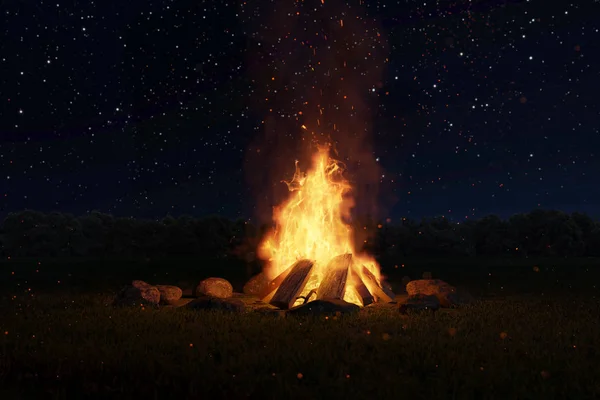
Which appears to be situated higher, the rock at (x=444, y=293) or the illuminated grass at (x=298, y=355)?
the rock at (x=444, y=293)

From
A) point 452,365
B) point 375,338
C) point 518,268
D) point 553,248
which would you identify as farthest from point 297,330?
point 553,248

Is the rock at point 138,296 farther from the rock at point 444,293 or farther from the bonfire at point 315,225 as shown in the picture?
the rock at point 444,293

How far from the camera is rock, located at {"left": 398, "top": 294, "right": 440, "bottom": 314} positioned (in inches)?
516

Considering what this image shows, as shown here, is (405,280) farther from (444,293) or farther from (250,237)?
(250,237)

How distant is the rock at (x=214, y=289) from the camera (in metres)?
16.3

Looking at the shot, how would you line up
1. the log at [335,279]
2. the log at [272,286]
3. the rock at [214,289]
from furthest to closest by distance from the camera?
the rock at [214,289] → the log at [272,286] → the log at [335,279]

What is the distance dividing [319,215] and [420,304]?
4.73 m

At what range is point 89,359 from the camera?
26.4ft

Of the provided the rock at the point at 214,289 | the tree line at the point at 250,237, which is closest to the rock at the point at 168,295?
the rock at the point at 214,289

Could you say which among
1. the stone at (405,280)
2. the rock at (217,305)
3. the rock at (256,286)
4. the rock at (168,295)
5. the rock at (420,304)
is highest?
the stone at (405,280)

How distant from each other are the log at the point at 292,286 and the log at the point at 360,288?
114 centimetres

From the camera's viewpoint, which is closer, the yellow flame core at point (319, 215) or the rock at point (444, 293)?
the rock at point (444, 293)

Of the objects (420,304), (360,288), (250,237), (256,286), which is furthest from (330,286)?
(250,237)

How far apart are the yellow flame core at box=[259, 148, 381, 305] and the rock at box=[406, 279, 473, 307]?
74.1 inches
